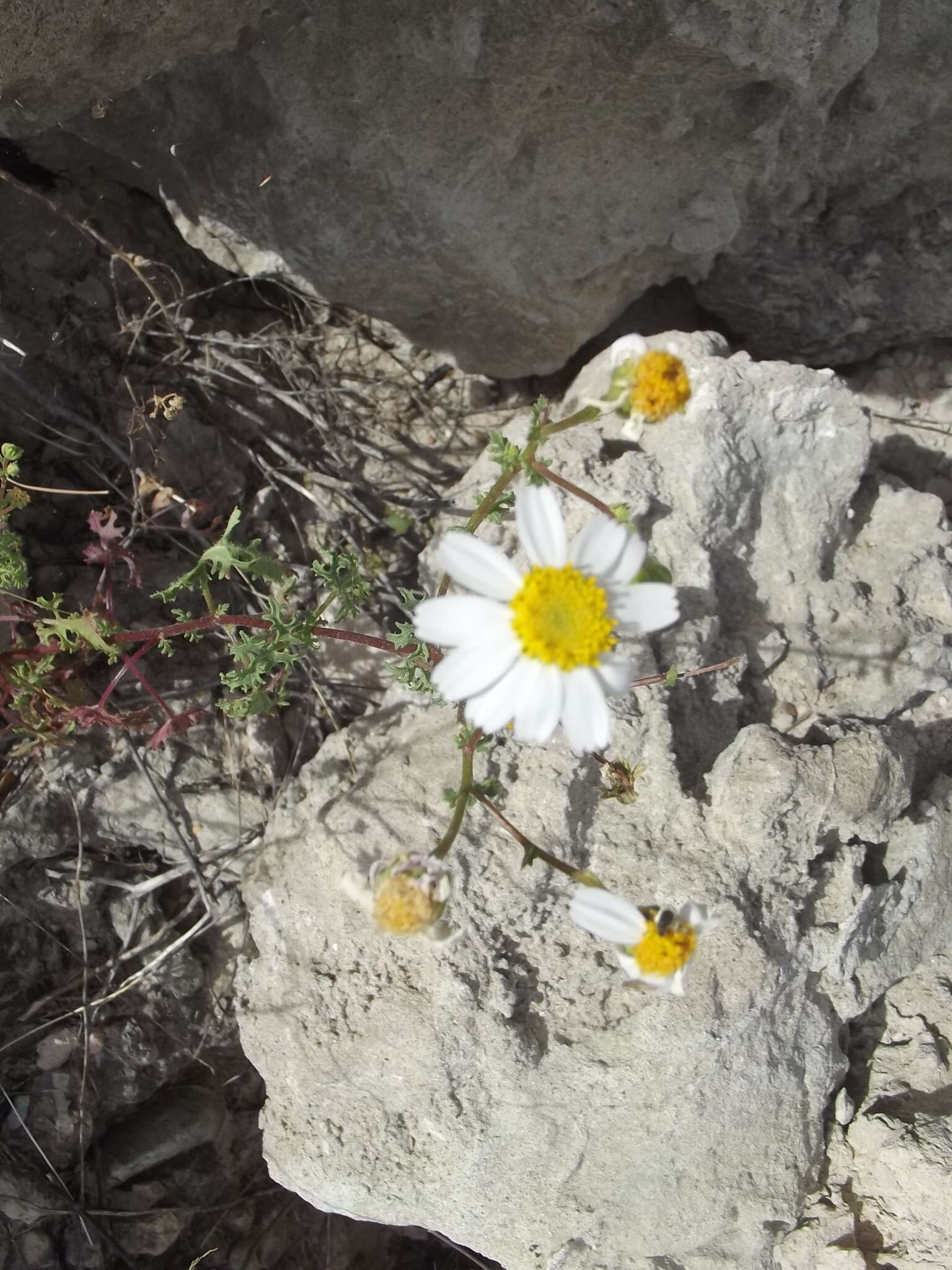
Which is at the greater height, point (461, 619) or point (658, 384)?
point (658, 384)

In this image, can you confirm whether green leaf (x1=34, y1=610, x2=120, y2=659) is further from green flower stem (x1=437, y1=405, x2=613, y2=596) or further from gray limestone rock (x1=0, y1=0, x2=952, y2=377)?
gray limestone rock (x1=0, y1=0, x2=952, y2=377)

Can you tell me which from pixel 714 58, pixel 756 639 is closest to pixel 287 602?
pixel 756 639

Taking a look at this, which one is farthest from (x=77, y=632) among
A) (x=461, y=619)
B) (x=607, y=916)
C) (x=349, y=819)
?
(x=607, y=916)

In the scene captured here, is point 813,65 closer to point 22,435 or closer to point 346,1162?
point 22,435

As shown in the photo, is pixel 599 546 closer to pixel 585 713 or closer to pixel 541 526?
pixel 541 526

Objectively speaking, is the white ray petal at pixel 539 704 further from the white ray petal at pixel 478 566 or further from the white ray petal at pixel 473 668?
the white ray petal at pixel 478 566

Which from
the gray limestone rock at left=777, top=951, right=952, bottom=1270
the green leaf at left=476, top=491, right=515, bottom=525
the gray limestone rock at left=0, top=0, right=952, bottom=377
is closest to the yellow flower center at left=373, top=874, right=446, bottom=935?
the green leaf at left=476, top=491, right=515, bottom=525

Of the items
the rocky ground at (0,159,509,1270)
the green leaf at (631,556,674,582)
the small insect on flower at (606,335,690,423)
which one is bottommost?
the rocky ground at (0,159,509,1270)
